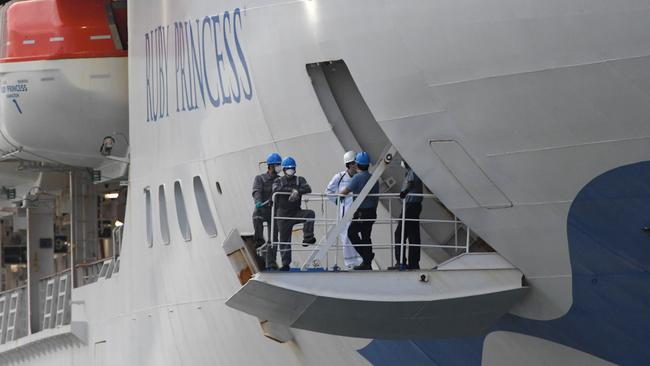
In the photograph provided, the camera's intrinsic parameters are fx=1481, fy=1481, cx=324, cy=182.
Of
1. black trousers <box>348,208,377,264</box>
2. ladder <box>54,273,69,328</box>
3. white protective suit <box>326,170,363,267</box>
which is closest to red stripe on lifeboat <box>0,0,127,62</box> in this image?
ladder <box>54,273,69,328</box>

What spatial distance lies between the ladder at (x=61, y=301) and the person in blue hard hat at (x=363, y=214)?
12.8m

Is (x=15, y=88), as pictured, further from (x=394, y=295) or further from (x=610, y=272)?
(x=610, y=272)

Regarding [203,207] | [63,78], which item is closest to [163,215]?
[203,207]

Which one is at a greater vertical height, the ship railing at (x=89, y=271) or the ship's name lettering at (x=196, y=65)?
the ship's name lettering at (x=196, y=65)

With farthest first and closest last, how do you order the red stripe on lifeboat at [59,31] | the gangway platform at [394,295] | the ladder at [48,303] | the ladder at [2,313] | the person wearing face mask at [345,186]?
the ladder at [2,313]
the ladder at [48,303]
the red stripe on lifeboat at [59,31]
the person wearing face mask at [345,186]
the gangway platform at [394,295]

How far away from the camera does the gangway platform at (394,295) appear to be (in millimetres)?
13969

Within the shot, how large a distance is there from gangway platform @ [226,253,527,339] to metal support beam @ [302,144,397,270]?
58cm

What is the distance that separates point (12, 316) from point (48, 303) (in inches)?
68.8

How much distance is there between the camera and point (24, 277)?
35.5 meters

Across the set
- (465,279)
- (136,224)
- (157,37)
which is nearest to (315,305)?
(465,279)

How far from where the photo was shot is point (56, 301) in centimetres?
2753

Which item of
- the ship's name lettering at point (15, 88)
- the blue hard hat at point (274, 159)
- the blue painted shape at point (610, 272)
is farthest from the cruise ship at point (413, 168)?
the ship's name lettering at point (15, 88)

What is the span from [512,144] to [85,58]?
37.8 ft

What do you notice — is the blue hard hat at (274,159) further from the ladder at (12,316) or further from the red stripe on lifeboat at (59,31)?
the ladder at (12,316)
